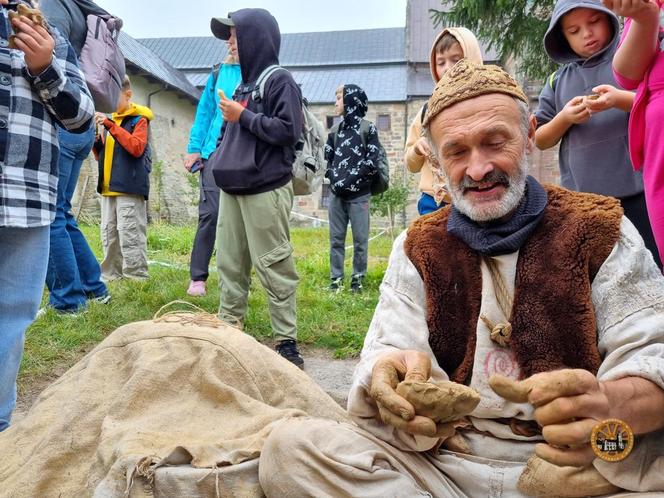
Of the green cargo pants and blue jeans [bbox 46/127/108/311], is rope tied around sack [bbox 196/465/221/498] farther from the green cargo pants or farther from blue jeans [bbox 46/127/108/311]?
blue jeans [bbox 46/127/108/311]

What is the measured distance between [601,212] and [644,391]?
49 centimetres

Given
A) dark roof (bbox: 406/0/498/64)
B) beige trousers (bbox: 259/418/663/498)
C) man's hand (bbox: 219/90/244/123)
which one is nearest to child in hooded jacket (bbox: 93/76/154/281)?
man's hand (bbox: 219/90/244/123)

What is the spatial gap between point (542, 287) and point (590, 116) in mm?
1600

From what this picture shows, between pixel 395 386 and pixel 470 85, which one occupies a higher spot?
pixel 470 85

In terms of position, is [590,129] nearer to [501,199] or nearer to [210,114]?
[501,199]

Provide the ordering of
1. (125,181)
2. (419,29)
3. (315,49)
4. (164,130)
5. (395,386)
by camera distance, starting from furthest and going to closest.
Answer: (315,49), (419,29), (164,130), (125,181), (395,386)

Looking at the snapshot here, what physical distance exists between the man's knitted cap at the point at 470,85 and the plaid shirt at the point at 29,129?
1.56 meters

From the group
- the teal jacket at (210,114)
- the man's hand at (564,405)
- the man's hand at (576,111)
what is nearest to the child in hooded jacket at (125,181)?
the teal jacket at (210,114)

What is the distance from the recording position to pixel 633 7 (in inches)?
88.3

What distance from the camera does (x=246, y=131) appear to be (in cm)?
400

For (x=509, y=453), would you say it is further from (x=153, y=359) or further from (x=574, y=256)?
(x=153, y=359)

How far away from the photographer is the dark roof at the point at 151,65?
20.7 meters

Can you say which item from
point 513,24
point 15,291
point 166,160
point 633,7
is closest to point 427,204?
point 633,7

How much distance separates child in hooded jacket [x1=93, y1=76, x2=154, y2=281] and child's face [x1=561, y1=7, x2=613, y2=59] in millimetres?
4279
